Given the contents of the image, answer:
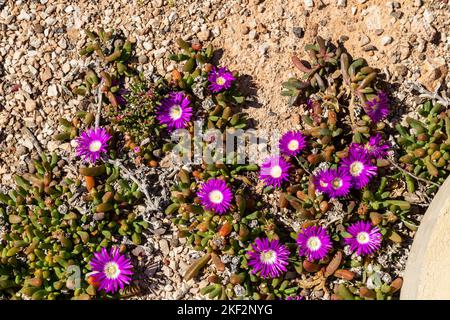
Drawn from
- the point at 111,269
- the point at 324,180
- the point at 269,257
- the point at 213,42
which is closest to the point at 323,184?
the point at 324,180

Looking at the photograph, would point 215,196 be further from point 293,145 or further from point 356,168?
point 356,168

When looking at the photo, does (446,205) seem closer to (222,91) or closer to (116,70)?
(222,91)

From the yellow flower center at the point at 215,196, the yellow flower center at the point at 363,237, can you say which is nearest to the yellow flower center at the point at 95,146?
the yellow flower center at the point at 215,196

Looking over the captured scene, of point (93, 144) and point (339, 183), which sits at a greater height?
point (93, 144)

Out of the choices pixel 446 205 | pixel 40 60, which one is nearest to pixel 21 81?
pixel 40 60

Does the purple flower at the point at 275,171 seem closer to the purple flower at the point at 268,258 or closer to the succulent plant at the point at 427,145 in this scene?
the purple flower at the point at 268,258

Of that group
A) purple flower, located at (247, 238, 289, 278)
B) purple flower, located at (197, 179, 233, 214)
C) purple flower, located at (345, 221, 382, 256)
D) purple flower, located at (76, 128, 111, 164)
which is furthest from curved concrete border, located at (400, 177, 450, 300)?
purple flower, located at (76, 128, 111, 164)
